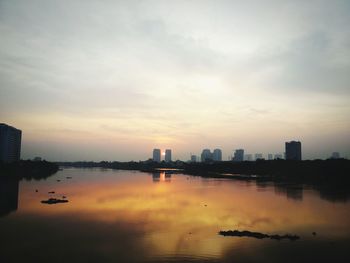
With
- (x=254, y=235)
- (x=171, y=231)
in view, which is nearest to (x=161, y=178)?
(x=171, y=231)

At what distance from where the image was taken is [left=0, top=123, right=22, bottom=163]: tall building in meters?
150

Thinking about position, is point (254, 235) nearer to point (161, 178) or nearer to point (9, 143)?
point (161, 178)

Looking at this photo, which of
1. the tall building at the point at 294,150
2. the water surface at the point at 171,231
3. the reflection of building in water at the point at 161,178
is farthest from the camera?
the tall building at the point at 294,150

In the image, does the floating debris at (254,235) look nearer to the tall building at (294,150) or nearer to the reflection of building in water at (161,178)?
the reflection of building in water at (161,178)

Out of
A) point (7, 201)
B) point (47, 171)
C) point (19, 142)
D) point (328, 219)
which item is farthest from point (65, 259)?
point (19, 142)

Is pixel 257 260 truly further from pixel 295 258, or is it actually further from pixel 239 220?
pixel 239 220

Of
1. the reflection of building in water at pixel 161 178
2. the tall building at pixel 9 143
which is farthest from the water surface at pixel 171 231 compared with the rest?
the tall building at pixel 9 143

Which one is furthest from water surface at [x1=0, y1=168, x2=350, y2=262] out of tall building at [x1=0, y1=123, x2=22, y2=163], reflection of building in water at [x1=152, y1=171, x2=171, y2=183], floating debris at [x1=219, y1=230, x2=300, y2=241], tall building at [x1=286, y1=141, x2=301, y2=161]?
tall building at [x1=286, y1=141, x2=301, y2=161]

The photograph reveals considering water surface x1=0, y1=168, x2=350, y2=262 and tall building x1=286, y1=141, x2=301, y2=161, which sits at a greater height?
tall building x1=286, y1=141, x2=301, y2=161

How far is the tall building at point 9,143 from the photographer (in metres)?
150

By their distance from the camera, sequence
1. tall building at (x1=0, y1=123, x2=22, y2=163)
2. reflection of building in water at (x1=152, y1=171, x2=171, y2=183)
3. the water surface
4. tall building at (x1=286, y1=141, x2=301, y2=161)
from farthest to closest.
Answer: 1. tall building at (x1=286, y1=141, x2=301, y2=161)
2. tall building at (x1=0, y1=123, x2=22, y2=163)
3. reflection of building in water at (x1=152, y1=171, x2=171, y2=183)
4. the water surface

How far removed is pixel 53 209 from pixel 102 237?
678 inches

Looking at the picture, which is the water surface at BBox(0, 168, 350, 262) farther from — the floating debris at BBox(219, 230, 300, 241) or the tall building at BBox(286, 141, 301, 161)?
the tall building at BBox(286, 141, 301, 161)

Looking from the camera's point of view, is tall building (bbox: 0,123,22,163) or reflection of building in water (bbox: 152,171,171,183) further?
tall building (bbox: 0,123,22,163)
